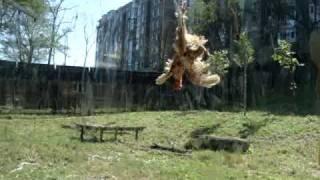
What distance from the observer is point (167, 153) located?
16359 mm

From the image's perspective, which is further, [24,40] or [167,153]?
[24,40]

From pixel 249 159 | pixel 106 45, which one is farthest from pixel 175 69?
pixel 106 45

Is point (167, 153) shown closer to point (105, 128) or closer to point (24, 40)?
point (105, 128)

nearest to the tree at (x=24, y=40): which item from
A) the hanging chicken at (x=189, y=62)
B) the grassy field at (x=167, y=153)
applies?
the grassy field at (x=167, y=153)

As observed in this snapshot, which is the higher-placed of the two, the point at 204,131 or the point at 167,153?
the point at 204,131

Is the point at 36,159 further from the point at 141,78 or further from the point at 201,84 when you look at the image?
the point at 141,78

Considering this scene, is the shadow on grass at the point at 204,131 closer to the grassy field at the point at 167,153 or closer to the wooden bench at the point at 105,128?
the grassy field at the point at 167,153

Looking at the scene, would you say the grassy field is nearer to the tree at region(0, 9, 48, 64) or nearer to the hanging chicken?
the hanging chicken

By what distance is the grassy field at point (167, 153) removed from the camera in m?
12.4

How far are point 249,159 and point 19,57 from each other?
132ft

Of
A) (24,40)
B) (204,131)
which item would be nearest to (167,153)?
(204,131)

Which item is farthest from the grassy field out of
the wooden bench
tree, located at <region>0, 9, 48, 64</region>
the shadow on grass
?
tree, located at <region>0, 9, 48, 64</region>

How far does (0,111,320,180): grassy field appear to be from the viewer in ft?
40.5

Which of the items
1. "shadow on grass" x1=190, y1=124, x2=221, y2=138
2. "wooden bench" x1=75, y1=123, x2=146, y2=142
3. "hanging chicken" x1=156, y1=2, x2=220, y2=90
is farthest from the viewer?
"shadow on grass" x1=190, y1=124, x2=221, y2=138
